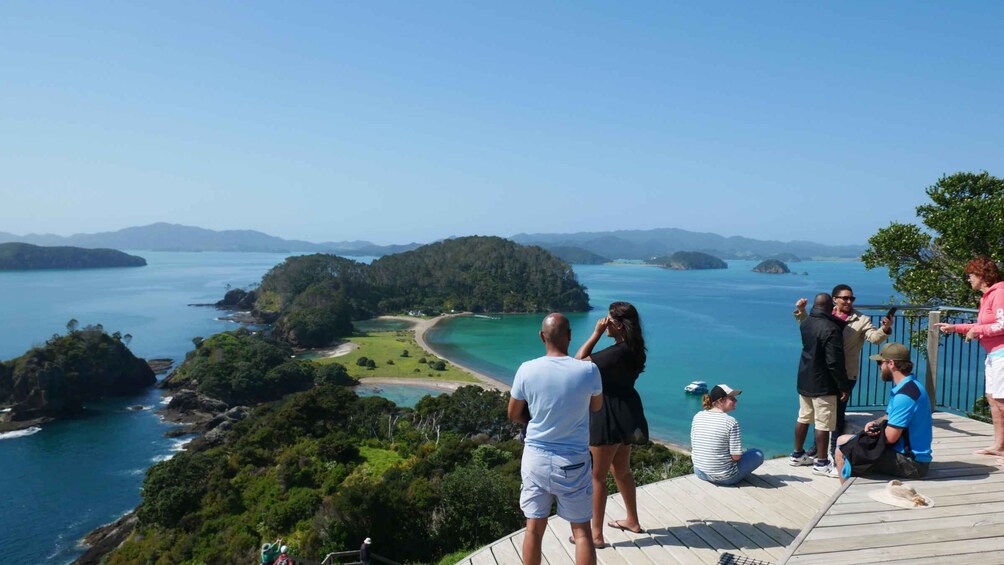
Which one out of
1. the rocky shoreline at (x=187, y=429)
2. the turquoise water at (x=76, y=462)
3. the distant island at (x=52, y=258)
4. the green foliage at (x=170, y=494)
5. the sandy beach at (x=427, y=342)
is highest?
the distant island at (x=52, y=258)

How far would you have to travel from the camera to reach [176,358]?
2073 inches

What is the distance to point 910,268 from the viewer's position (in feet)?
33.7

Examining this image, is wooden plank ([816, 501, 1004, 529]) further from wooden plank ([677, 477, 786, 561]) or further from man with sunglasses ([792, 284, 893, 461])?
man with sunglasses ([792, 284, 893, 461])

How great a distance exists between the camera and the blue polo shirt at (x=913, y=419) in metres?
3.78

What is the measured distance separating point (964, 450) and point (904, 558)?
2.23m

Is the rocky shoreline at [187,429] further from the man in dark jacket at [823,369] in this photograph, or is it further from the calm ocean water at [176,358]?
the man in dark jacket at [823,369]

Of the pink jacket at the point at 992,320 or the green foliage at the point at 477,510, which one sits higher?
the pink jacket at the point at 992,320

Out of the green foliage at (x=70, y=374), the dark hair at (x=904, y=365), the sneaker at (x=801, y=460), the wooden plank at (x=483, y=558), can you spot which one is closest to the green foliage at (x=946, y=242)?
the sneaker at (x=801, y=460)

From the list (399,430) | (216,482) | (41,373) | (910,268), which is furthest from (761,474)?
(41,373)

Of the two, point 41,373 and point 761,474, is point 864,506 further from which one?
point 41,373

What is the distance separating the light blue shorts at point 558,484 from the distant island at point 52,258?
20584 centimetres

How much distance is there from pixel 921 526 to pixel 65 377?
45745 mm

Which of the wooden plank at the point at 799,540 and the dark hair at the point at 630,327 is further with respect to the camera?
the dark hair at the point at 630,327

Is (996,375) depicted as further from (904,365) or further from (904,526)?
(904,526)
